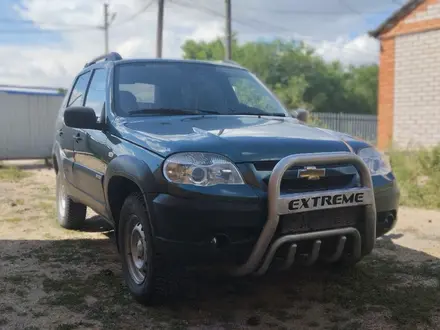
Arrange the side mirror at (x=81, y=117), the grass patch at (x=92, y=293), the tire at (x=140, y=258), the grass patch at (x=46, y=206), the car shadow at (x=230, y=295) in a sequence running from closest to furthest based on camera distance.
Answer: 1. the tire at (x=140, y=258)
2. the car shadow at (x=230, y=295)
3. the grass patch at (x=92, y=293)
4. the side mirror at (x=81, y=117)
5. the grass patch at (x=46, y=206)

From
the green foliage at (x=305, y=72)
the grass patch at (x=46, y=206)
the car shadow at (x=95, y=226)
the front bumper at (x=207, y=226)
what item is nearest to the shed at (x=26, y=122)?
the grass patch at (x=46, y=206)

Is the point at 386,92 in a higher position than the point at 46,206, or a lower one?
higher

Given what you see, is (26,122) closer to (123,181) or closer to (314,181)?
(123,181)

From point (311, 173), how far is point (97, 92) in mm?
2408

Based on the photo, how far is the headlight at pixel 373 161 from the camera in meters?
3.57

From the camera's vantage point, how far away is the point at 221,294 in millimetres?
3869

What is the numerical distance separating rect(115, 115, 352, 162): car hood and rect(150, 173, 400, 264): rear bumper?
1.00 feet

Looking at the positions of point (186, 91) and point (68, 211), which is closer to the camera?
point (186, 91)

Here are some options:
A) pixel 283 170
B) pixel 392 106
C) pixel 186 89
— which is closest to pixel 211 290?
pixel 283 170

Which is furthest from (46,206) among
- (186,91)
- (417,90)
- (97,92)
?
(417,90)

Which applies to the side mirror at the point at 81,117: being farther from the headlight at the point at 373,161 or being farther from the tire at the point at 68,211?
the headlight at the point at 373,161

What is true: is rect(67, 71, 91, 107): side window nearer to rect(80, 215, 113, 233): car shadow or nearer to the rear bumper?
rect(80, 215, 113, 233): car shadow

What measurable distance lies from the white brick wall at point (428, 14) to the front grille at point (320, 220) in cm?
1067

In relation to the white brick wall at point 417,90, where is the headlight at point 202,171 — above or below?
below
